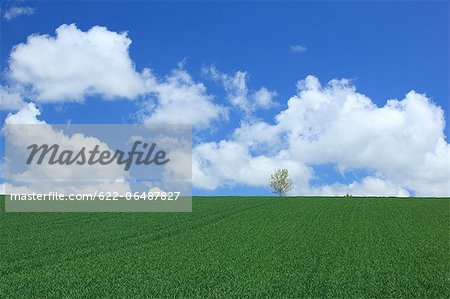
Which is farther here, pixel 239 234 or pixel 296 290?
pixel 239 234

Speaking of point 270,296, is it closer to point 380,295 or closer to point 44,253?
point 380,295

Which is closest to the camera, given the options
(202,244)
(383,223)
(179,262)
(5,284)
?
(5,284)

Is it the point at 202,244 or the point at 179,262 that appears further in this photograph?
the point at 202,244

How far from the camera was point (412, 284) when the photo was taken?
61.4 feet

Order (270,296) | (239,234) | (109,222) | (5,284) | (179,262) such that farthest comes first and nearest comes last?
(109,222) → (239,234) → (179,262) → (5,284) → (270,296)

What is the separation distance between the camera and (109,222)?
3759 centimetres

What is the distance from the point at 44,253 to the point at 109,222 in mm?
13257

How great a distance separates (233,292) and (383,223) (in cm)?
2615

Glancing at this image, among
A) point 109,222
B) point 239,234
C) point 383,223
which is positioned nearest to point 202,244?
point 239,234

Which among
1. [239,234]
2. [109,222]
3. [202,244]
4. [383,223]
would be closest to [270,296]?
[202,244]

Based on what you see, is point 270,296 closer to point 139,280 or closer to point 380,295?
point 380,295

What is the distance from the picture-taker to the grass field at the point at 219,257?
1761 cm

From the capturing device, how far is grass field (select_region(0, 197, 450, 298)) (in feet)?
57.8

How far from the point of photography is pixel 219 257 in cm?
2316
